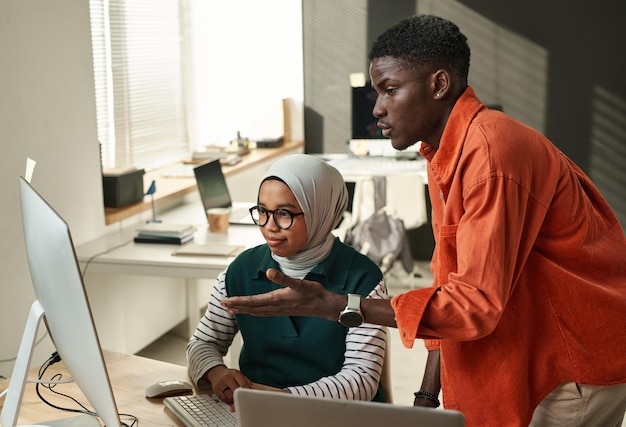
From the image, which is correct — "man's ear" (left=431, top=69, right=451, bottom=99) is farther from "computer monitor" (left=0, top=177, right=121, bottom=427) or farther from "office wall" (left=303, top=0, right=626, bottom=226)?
"office wall" (left=303, top=0, right=626, bottom=226)

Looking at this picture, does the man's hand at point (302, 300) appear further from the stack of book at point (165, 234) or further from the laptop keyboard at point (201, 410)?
the stack of book at point (165, 234)

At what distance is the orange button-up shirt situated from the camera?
1227 millimetres

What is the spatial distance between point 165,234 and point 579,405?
96.3 inches

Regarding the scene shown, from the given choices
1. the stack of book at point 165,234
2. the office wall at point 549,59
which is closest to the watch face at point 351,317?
the stack of book at point 165,234

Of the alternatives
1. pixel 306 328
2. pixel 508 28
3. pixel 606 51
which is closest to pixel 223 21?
pixel 508 28

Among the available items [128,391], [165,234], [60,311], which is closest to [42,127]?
[165,234]

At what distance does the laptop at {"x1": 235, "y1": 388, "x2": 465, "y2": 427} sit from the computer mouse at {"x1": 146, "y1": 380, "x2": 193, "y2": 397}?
2.49ft

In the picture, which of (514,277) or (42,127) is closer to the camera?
(514,277)

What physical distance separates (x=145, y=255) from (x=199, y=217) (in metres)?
0.89

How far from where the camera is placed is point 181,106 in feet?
18.2

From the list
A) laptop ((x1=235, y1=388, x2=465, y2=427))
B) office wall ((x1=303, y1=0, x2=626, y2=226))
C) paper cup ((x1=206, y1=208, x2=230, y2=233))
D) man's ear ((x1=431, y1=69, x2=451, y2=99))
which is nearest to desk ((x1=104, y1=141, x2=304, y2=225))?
paper cup ((x1=206, y1=208, x2=230, y2=233))

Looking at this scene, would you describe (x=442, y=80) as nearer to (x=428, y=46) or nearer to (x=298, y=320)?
(x=428, y=46)

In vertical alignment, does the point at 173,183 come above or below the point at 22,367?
below

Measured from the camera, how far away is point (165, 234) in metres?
3.51
